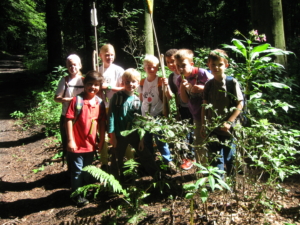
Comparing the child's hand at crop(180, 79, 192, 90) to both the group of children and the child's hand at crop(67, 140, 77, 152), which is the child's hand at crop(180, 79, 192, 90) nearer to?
the group of children

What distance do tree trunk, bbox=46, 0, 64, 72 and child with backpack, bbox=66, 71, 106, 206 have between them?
39.9ft

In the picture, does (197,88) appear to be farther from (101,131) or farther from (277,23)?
(277,23)

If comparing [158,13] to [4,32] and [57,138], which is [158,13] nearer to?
[4,32]

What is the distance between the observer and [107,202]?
3551mm

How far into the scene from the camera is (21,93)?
1345 cm

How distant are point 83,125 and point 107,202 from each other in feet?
3.43

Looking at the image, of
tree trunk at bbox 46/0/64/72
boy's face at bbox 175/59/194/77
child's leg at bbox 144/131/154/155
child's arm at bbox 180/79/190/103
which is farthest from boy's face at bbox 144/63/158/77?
tree trunk at bbox 46/0/64/72

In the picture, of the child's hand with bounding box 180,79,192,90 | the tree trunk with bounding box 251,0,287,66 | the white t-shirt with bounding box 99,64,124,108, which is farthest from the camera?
the tree trunk with bounding box 251,0,287,66

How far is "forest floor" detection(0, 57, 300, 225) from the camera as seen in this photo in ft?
9.18

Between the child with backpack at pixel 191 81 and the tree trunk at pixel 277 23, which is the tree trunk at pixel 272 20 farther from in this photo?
the child with backpack at pixel 191 81

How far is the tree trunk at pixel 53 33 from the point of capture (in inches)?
569

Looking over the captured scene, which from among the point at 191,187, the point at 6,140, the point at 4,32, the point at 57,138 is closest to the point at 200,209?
the point at 191,187

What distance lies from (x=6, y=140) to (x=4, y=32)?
1440 cm

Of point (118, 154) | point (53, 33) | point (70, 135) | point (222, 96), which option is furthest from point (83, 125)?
point (53, 33)
